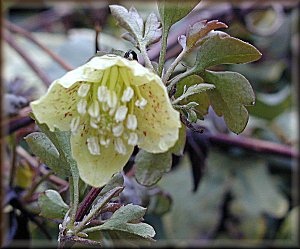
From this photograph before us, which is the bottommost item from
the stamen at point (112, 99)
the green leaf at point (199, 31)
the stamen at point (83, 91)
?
the stamen at point (112, 99)

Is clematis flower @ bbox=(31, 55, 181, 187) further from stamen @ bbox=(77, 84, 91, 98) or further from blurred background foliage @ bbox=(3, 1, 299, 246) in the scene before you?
blurred background foliage @ bbox=(3, 1, 299, 246)

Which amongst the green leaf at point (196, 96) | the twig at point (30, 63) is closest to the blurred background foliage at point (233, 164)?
the twig at point (30, 63)

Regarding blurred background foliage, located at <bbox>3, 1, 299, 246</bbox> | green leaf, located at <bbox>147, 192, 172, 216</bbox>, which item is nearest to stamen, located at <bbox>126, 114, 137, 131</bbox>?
green leaf, located at <bbox>147, 192, 172, 216</bbox>

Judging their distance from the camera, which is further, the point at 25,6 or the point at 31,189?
the point at 25,6

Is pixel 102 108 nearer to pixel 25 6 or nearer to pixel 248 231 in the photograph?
pixel 248 231

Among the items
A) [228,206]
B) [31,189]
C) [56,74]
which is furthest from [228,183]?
[31,189]

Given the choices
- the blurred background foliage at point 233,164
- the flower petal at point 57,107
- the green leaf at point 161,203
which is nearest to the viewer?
the flower petal at point 57,107

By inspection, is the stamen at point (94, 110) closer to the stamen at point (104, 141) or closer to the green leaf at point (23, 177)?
the stamen at point (104, 141)

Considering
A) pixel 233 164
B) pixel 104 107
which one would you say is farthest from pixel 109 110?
pixel 233 164
